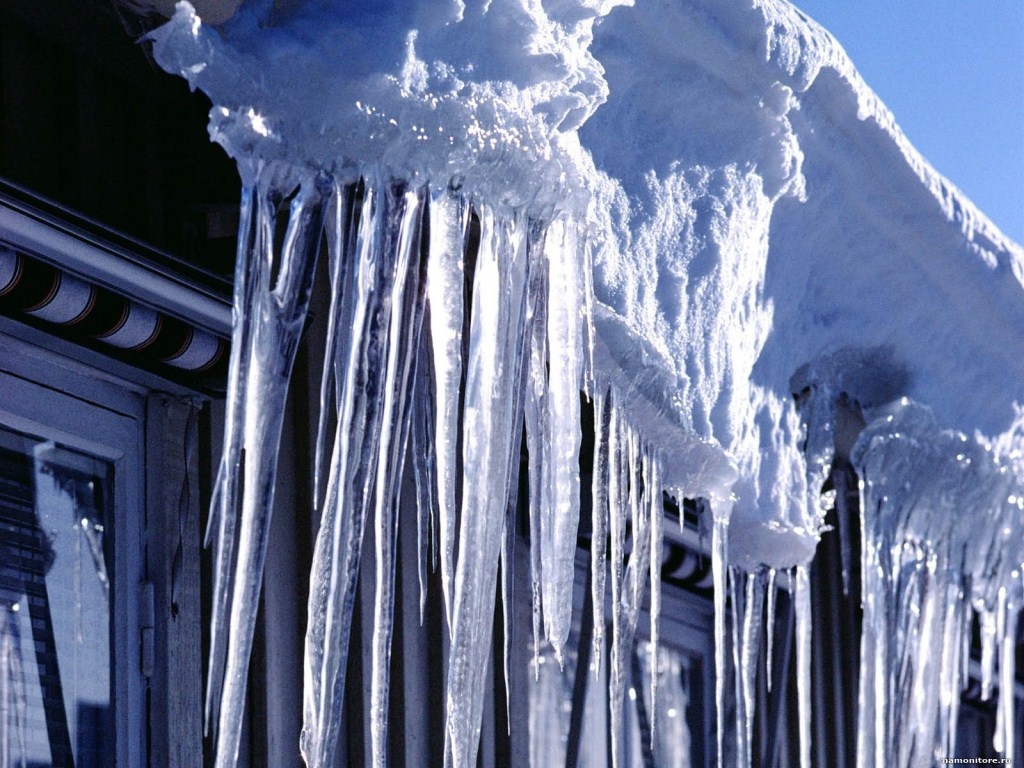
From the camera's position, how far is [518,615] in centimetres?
425

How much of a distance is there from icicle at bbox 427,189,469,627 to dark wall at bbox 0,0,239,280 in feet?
2.99

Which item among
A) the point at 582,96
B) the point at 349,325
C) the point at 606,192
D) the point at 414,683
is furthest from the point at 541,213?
the point at 414,683

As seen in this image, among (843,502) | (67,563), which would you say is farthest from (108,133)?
(843,502)

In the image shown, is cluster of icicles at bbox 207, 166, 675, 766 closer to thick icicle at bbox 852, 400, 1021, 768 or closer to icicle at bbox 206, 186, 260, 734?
icicle at bbox 206, 186, 260, 734

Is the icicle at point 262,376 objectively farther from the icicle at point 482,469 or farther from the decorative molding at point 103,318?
Answer: the decorative molding at point 103,318

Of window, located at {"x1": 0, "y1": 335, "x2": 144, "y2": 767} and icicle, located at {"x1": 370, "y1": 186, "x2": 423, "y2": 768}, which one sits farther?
window, located at {"x1": 0, "y1": 335, "x2": 144, "y2": 767}

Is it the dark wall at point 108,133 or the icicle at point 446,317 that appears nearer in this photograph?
the icicle at point 446,317

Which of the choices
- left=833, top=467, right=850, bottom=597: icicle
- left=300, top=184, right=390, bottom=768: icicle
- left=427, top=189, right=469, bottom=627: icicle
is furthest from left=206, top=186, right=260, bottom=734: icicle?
left=833, top=467, right=850, bottom=597: icicle

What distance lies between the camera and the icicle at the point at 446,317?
1.89 metres

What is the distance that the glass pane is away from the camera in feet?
8.71

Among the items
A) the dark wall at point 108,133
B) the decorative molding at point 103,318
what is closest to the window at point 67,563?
the decorative molding at point 103,318

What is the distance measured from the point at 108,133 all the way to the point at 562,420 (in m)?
1.24

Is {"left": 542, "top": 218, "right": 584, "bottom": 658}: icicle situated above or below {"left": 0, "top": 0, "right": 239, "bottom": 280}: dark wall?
below

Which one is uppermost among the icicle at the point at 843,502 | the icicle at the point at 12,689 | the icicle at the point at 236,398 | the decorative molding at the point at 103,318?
the icicle at the point at 843,502
